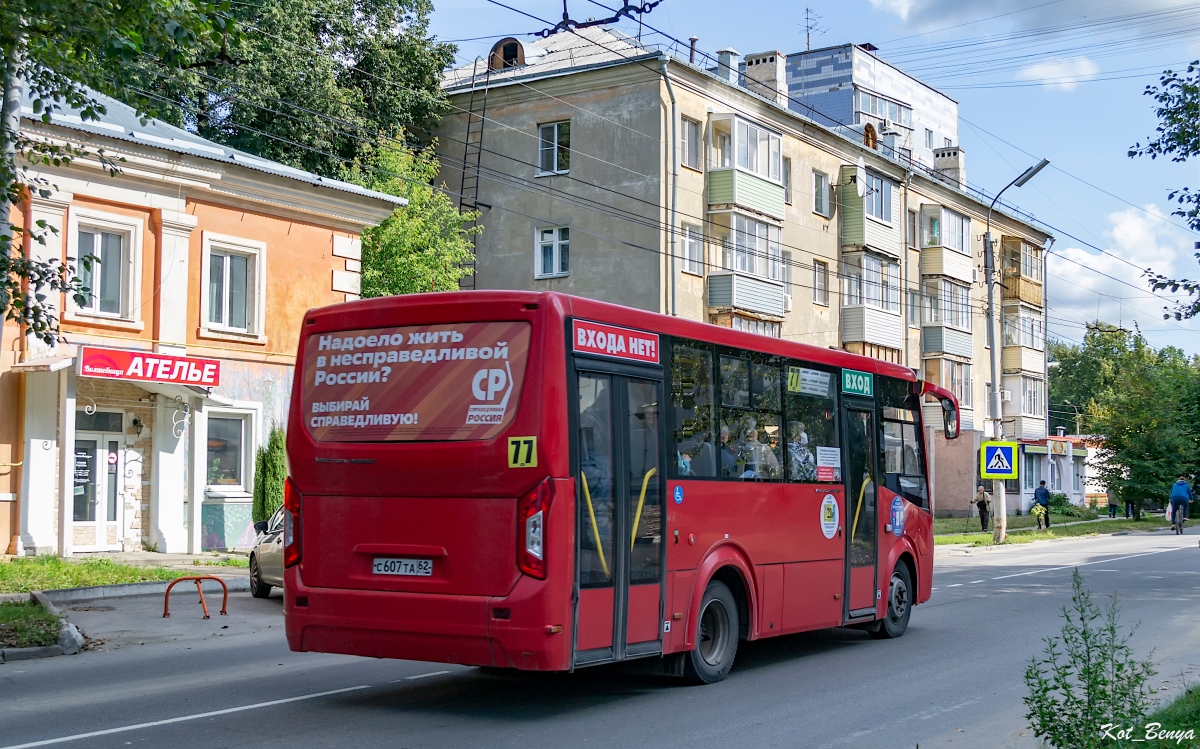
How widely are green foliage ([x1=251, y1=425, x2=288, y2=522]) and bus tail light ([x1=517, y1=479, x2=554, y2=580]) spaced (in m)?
17.4

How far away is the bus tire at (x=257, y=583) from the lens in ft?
58.3

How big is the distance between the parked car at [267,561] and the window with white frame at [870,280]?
30.7 meters

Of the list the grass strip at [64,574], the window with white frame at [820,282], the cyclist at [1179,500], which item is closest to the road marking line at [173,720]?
the grass strip at [64,574]

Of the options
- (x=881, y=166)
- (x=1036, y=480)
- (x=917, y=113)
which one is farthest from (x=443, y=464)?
(x=917, y=113)

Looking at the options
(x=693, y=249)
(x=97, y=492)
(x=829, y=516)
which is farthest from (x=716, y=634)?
(x=693, y=249)

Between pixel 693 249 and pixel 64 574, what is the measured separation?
873 inches

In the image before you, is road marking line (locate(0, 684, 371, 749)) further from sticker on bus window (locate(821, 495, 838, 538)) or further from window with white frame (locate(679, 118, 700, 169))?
window with white frame (locate(679, 118, 700, 169))

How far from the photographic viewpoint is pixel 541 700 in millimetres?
9531

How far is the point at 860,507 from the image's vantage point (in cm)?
1270

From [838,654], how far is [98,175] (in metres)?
16.3

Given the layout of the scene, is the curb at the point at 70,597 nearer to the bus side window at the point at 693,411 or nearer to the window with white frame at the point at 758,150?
the bus side window at the point at 693,411

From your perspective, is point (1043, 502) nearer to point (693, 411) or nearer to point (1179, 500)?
point (1179, 500)

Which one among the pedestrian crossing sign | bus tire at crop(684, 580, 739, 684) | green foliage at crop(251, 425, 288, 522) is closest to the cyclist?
the pedestrian crossing sign

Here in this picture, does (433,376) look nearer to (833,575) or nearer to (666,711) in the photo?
(666,711)
